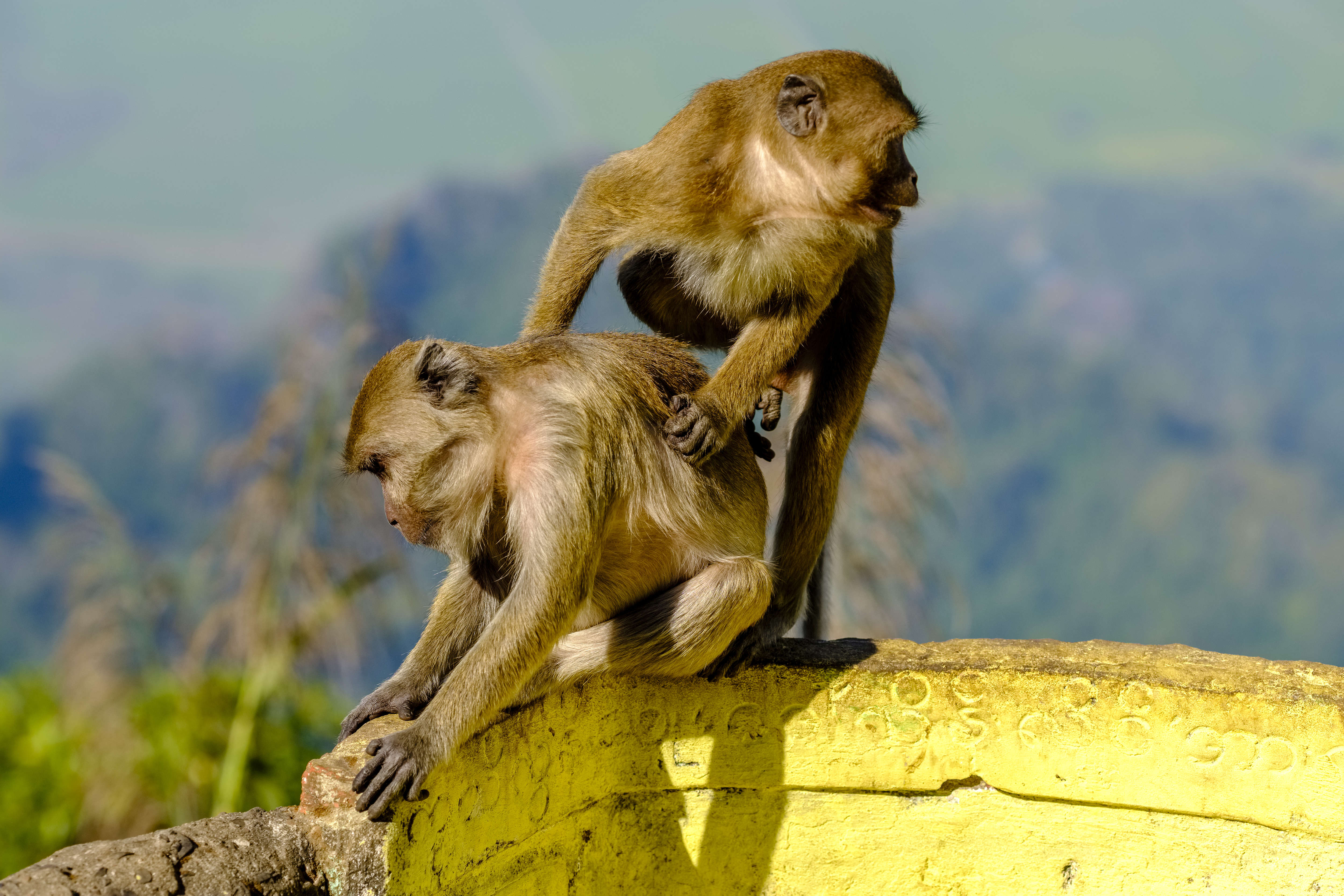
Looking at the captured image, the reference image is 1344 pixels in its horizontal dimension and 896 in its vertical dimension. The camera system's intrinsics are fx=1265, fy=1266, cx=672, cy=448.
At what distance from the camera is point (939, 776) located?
3.73 m

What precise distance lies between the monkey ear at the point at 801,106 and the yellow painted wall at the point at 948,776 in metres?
1.61

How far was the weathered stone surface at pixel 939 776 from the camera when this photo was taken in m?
3.54

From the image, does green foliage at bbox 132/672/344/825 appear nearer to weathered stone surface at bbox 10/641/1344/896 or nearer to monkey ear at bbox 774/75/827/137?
weathered stone surface at bbox 10/641/1344/896

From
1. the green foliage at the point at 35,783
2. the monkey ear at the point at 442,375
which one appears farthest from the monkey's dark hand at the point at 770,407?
the green foliage at the point at 35,783

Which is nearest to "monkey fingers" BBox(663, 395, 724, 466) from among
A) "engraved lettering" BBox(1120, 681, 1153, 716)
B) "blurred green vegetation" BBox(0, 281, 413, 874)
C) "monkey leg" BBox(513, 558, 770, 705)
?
"monkey leg" BBox(513, 558, 770, 705)

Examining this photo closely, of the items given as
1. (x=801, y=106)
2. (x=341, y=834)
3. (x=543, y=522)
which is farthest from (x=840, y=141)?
(x=341, y=834)

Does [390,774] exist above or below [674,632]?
above

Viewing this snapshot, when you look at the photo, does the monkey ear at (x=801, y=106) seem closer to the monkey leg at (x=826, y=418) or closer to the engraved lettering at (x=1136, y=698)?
the monkey leg at (x=826, y=418)

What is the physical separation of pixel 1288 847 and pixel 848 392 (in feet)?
6.21

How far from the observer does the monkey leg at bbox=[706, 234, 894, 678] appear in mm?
4270

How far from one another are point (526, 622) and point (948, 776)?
1.41 meters

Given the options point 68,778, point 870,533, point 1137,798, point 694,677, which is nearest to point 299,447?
point 68,778

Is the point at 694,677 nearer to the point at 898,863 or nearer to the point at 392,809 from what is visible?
the point at 898,863

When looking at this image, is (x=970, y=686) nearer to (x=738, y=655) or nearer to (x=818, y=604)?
(x=738, y=655)
